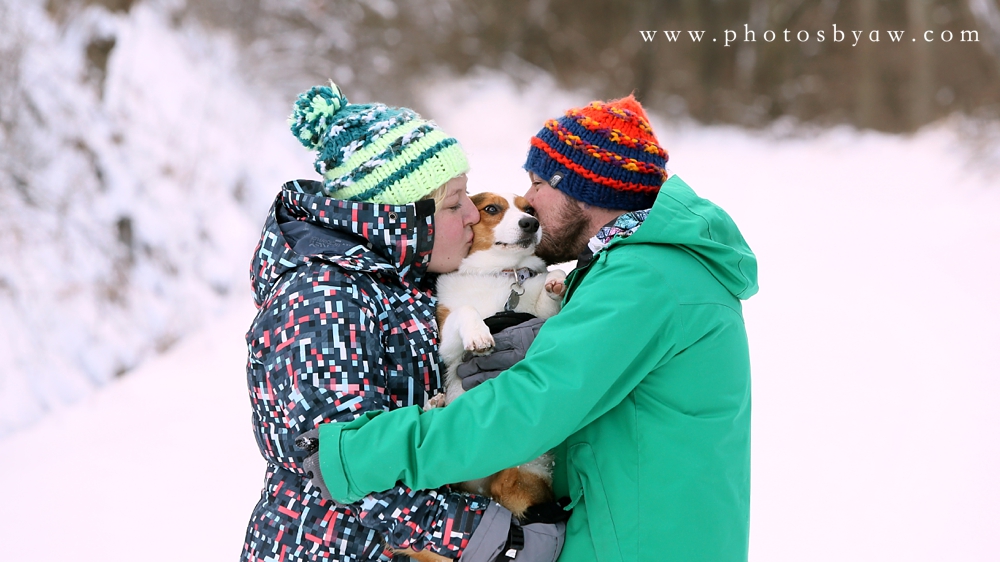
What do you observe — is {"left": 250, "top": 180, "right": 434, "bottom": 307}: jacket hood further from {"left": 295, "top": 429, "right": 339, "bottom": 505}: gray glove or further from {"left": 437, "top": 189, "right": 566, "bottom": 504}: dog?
{"left": 295, "top": 429, "right": 339, "bottom": 505}: gray glove

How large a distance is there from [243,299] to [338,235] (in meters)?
4.35

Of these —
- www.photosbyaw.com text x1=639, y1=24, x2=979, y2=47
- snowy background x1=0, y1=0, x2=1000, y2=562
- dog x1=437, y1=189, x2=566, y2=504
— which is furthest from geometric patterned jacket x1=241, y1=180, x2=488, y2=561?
www.photosbyaw.com text x1=639, y1=24, x2=979, y2=47

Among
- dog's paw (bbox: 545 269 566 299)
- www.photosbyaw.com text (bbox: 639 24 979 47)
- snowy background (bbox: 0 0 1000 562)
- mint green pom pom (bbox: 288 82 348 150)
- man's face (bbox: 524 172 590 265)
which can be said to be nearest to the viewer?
mint green pom pom (bbox: 288 82 348 150)

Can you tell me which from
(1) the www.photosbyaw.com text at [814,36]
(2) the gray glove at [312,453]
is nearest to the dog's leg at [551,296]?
(2) the gray glove at [312,453]

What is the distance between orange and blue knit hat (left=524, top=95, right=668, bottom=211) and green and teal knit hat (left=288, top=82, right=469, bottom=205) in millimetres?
313

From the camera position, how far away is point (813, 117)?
21.7 feet

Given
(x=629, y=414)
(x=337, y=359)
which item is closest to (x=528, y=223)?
(x=629, y=414)

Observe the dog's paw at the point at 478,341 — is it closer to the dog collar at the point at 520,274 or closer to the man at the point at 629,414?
the man at the point at 629,414

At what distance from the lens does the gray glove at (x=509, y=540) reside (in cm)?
143

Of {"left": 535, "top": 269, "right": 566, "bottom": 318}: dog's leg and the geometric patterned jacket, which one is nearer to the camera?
the geometric patterned jacket

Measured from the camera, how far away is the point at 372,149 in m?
1.64

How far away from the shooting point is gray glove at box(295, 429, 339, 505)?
4.47 ft

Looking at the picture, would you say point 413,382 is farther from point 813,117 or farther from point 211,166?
point 813,117

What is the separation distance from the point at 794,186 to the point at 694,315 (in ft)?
18.5
